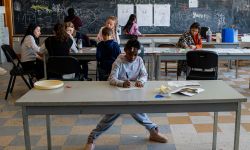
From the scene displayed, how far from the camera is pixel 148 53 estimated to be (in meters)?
5.30

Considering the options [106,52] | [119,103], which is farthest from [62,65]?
[119,103]

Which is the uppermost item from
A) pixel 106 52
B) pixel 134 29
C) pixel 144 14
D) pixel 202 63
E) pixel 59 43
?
pixel 144 14

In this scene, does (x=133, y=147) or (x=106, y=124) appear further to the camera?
(x=133, y=147)

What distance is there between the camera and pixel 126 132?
12.4 feet

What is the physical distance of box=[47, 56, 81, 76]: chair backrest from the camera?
178 inches

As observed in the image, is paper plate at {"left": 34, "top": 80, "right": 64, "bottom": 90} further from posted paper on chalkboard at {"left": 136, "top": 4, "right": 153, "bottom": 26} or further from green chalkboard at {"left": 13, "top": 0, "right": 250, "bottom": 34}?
posted paper on chalkboard at {"left": 136, "top": 4, "right": 153, "bottom": 26}

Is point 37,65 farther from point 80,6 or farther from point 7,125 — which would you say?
point 80,6

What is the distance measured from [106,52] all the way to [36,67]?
64.0 inches

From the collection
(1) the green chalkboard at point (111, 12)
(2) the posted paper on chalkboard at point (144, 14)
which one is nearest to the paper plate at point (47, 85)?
(1) the green chalkboard at point (111, 12)

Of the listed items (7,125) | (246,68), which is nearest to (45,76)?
(7,125)

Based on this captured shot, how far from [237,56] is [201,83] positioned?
8.05 ft

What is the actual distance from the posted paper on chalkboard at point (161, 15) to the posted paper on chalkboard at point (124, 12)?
2.12ft

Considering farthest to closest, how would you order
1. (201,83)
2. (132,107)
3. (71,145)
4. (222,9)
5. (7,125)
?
(222,9) < (7,125) < (71,145) < (201,83) < (132,107)

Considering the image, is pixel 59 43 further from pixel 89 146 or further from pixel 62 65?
pixel 89 146
